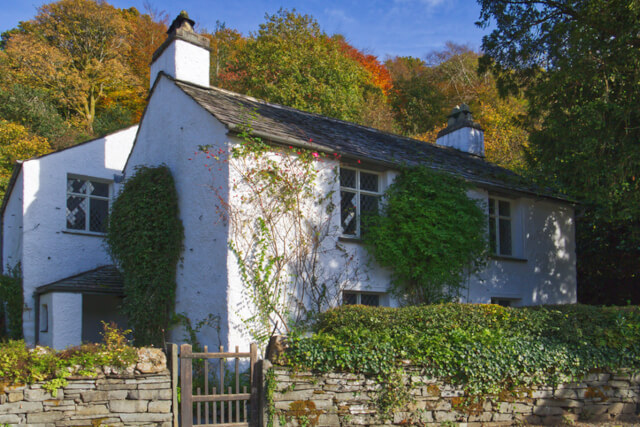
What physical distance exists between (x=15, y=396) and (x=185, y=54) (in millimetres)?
8942

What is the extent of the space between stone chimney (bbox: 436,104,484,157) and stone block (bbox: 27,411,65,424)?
16.3 metres

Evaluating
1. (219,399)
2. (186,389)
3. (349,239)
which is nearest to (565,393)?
(349,239)

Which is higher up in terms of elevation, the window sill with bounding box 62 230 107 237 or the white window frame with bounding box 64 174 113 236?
the white window frame with bounding box 64 174 113 236

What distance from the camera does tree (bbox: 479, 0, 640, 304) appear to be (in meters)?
11.1

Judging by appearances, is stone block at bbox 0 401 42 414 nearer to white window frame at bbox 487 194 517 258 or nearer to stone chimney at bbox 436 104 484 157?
white window frame at bbox 487 194 517 258

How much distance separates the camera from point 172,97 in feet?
42.5

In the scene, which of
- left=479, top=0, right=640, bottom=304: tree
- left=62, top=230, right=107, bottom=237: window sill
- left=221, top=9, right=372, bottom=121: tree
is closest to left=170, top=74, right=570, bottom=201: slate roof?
left=479, top=0, right=640, bottom=304: tree

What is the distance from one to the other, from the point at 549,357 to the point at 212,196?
6.97 meters

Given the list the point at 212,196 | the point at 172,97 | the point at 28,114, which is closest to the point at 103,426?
the point at 212,196

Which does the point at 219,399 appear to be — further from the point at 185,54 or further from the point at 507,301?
the point at 507,301

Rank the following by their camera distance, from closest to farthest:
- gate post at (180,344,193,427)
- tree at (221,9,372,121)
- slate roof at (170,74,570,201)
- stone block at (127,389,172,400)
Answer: stone block at (127,389,172,400) → gate post at (180,344,193,427) → slate roof at (170,74,570,201) → tree at (221,9,372,121)

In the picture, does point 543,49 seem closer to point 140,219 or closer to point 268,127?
point 268,127

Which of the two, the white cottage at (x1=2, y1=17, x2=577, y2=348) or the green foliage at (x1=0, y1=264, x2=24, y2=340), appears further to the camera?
the green foliage at (x1=0, y1=264, x2=24, y2=340)

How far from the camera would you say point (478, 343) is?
9148mm
